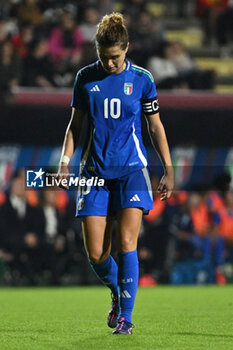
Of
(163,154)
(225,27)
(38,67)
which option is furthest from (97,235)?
(225,27)

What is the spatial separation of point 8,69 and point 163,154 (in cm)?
836

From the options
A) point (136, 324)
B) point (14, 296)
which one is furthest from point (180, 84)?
point (136, 324)

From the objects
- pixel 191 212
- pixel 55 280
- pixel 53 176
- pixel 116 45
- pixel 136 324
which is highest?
pixel 116 45

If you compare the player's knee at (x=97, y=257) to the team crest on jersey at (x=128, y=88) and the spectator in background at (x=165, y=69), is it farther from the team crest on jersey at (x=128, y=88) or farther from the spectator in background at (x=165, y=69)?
the spectator in background at (x=165, y=69)

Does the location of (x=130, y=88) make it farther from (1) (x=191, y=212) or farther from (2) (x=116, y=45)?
(1) (x=191, y=212)

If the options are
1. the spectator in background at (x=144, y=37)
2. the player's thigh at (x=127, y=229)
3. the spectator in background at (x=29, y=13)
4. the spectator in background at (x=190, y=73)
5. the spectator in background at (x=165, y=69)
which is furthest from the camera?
the spectator in background at (x=29, y=13)

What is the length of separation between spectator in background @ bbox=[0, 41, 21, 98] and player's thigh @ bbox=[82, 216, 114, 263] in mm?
7636

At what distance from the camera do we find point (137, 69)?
19.0 ft

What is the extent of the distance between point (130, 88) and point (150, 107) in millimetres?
217

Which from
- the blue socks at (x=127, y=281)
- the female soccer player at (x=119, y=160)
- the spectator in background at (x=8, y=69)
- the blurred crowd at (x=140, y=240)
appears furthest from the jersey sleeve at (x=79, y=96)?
the spectator in background at (x=8, y=69)

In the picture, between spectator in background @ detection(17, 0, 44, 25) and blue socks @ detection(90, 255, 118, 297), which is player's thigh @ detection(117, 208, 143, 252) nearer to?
blue socks @ detection(90, 255, 118, 297)

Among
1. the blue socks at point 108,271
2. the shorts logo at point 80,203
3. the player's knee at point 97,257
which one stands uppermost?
the shorts logo at point 80,203

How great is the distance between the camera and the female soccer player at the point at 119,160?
566 centimetres

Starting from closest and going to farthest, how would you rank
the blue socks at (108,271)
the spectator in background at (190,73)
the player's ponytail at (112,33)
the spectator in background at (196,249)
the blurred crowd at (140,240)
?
the player's ponytail at (112,33) → the blue socks at (108,271) → the blurred crowd at (140,240) → the spectator in background at (196,249) → the spectator in background at (190,73)
